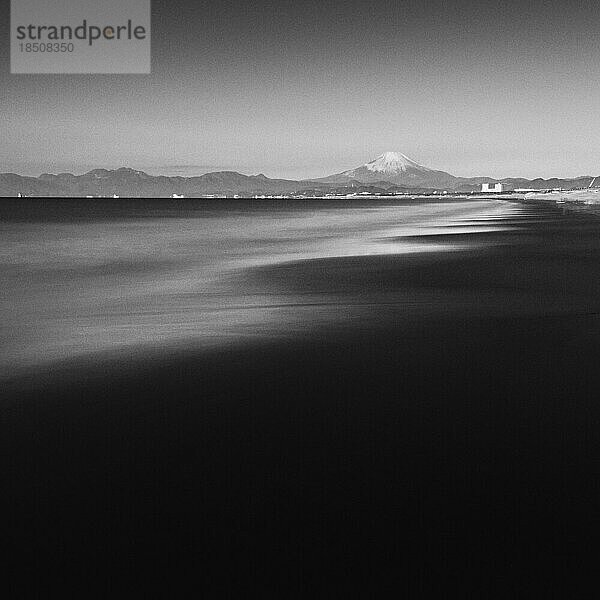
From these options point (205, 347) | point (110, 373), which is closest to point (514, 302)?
point (205, 347)

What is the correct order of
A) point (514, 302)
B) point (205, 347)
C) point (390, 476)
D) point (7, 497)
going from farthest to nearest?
point (514, 302) < point (205, 347) < point (390, 476) < point (7, 497)

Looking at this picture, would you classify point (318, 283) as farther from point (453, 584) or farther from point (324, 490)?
point (453, 584)

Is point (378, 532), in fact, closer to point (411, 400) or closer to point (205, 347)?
point (411, 400)

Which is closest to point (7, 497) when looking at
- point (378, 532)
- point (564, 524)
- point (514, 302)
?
point (378, 532)

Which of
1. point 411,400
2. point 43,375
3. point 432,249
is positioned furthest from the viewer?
point 432,249

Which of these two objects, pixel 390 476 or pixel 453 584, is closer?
pixel 453 584

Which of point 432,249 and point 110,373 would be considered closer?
point 110,373
